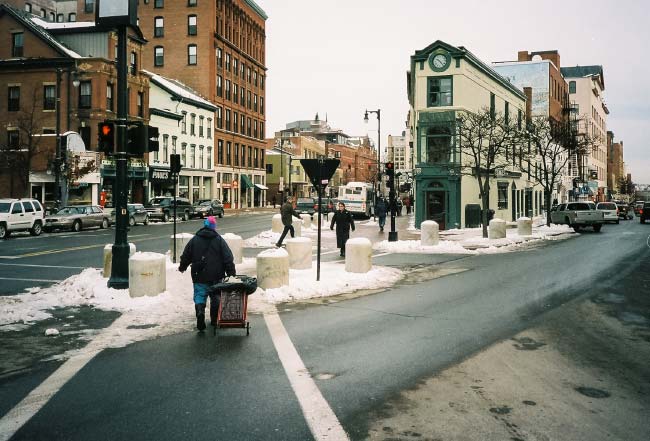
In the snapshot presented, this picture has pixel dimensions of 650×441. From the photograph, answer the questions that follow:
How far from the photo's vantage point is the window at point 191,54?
68.2 m

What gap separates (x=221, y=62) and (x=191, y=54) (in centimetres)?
416

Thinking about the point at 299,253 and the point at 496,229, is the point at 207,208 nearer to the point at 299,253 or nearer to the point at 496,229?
the point at 496,229

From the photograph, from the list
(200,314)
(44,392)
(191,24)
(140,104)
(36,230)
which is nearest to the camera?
(44,392)

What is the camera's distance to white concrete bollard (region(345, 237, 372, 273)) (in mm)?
15281

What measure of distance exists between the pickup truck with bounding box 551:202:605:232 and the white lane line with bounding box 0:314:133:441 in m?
33.8

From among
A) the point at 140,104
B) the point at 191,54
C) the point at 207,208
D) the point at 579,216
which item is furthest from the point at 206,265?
the point at 191,54

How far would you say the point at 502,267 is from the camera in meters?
17.6

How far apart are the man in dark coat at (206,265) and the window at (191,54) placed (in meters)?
63.2

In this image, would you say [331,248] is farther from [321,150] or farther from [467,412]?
[321,150]

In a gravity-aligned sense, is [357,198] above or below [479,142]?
below

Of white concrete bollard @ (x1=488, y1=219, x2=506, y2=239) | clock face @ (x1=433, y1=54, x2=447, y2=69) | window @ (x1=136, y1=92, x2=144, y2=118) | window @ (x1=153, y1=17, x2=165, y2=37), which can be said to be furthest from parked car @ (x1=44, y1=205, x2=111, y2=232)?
window @ (x1=153, y1=17, x2=165, y2=37)

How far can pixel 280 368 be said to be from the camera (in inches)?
278

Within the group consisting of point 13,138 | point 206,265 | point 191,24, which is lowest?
point 206,265

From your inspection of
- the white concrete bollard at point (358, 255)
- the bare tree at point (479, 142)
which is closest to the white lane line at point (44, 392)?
the white concrete bollard at point (358, 255)
